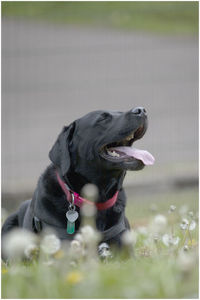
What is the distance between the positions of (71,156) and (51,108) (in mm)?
8708

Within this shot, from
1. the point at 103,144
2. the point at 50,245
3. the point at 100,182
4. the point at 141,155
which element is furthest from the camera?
the point at 100,182

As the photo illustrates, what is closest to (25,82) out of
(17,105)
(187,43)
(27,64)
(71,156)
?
(27,64)

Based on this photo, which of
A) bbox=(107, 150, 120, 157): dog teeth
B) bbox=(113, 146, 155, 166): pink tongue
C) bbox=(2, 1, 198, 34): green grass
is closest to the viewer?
bbox=(113, 146, 155, 166): pink tongue

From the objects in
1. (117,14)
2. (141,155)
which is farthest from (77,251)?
(117,14)

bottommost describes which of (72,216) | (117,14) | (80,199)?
(72,216)

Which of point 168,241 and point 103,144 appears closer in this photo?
point 168,241

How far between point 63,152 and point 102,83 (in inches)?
414

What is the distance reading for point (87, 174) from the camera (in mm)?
4488

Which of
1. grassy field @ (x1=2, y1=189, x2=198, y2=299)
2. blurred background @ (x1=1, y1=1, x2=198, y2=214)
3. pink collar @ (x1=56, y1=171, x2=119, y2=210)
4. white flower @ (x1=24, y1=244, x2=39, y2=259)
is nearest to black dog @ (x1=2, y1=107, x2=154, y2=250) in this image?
pink collar @ (x1=56, y1=171, x2=119, y2=210)

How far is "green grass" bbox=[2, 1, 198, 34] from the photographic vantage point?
20.2 m

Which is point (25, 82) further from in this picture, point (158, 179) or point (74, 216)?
point (74, 216)

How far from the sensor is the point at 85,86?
1456cm

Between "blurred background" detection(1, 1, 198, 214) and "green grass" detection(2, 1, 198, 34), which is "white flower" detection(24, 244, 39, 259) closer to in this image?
"blurred background" detection(1, 1, 198, 214)

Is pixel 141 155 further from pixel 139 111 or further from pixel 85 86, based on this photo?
pixel 85 86
